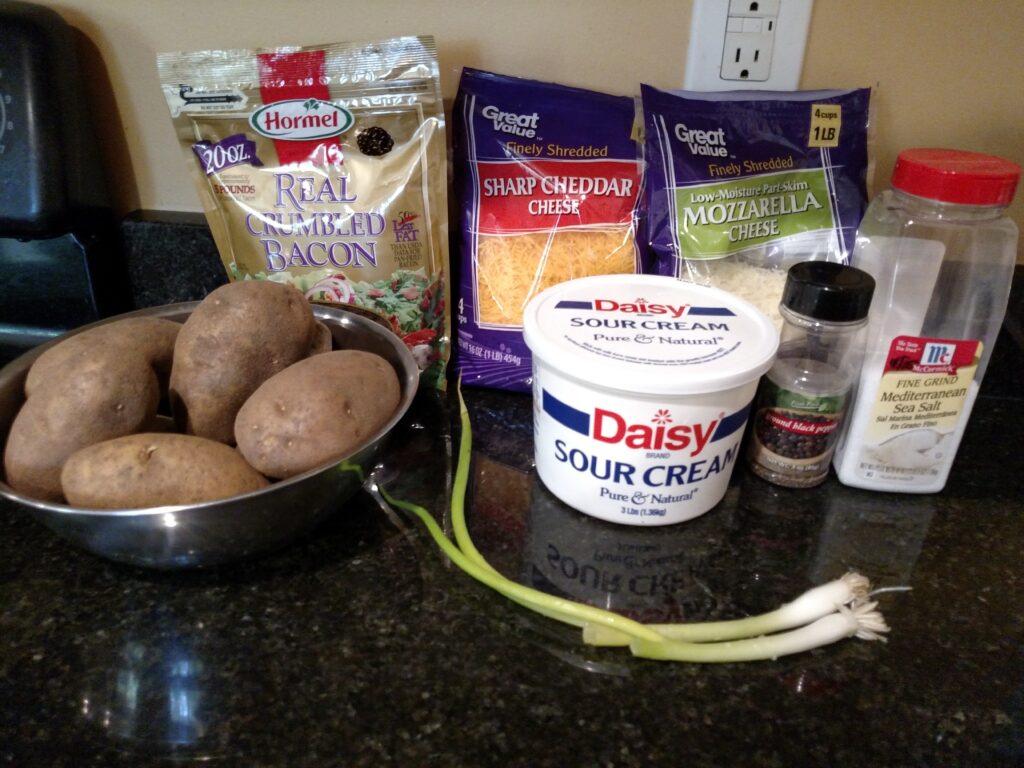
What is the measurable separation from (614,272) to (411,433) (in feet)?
0.92

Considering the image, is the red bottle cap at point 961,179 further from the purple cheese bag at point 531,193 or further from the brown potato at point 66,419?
the brown potato at point 66,419

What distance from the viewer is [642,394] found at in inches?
22.4

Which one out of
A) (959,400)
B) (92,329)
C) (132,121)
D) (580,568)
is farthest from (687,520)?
(132,121)

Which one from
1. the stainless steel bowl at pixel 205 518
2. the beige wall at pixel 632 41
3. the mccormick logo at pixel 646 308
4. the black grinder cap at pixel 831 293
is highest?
the beige wall at pixel 632 41

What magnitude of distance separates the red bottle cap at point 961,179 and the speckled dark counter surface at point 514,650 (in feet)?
0.92

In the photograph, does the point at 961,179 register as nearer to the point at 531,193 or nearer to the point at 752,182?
the point at 752,182

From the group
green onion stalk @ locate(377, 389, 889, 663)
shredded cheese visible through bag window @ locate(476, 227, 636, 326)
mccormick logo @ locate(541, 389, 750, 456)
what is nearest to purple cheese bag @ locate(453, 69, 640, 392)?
shredded cheese visible through bag window @ locate(476, 227, 636, 326)

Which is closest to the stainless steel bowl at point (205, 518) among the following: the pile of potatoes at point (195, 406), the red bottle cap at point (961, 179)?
the pile of potatoes at point (195, 406)

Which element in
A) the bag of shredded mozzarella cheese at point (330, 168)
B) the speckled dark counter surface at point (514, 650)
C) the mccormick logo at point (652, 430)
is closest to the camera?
the speckled dark counter surface at point (514, 650)

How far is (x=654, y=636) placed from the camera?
53cm

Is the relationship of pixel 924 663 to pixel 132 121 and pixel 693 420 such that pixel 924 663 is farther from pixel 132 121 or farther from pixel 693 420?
pixel 132 121

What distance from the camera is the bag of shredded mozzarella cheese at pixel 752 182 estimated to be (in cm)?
76

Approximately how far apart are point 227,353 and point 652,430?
0.35 meters

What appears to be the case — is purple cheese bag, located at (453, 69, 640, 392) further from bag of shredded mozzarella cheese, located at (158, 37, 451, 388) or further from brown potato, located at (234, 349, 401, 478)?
brown potato, located at (234, 349, 401, 478)
